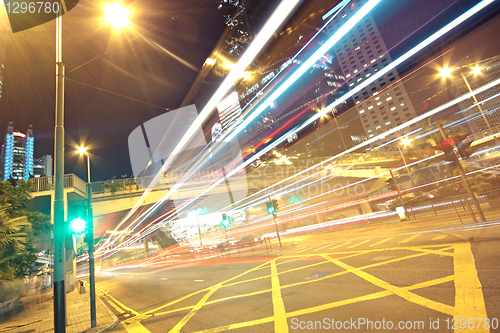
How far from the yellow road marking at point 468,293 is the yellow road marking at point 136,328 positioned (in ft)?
23.4

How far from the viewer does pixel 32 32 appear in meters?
11.0

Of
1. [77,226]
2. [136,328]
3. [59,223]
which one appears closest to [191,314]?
[136,328]

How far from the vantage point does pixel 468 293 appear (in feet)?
14.8

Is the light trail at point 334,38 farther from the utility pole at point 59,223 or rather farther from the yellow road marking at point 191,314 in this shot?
the yellow road marking at point 191,314

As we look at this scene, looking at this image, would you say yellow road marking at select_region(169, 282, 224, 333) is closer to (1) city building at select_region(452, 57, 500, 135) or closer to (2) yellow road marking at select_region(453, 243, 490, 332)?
(2) yellow road marking at select_region(453, 243, 490, 332)

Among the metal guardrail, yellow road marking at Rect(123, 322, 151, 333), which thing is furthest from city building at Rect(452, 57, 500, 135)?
yellow road marking at Rect(123, 322, 151, 333)

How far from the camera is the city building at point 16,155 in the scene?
132 m

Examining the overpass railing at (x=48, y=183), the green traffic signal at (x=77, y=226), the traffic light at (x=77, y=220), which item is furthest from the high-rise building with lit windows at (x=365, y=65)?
the green traffic signal at (x=77, y=226)

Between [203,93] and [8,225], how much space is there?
23.3 metres

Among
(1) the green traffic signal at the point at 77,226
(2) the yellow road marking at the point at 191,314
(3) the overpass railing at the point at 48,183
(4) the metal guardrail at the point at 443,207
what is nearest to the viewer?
(2) the yellow road marking at the point at 191,314

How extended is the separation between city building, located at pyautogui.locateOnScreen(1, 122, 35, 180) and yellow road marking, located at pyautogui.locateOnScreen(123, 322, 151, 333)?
557 ft

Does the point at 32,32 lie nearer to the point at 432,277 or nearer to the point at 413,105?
the point at 432,277

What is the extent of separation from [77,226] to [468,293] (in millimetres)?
9943

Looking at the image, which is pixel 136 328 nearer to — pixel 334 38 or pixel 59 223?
pixel 59 223
